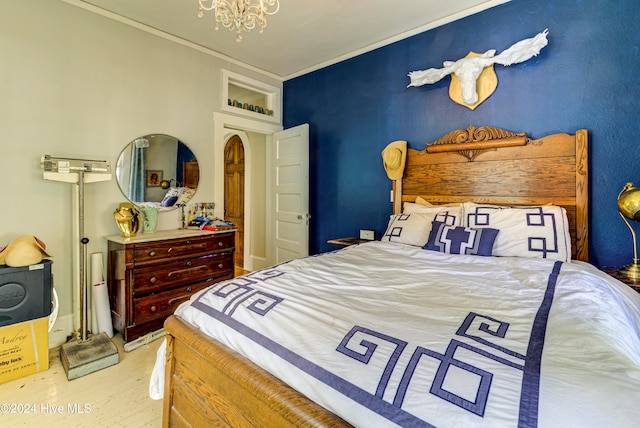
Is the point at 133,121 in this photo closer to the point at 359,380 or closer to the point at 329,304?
the point at 329,304

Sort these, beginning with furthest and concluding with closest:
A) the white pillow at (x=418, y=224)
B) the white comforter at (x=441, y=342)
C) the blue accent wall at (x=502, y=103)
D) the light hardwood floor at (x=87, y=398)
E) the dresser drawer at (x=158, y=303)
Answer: the dresser drawer at (x=158, y=303), the white pillow at (x=418, y=224), the blue accent wall at (x=502, y=103), the light hardwood floor at (x=87, y=398), the white comforter at (x=441, y=342)

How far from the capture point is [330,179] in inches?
153

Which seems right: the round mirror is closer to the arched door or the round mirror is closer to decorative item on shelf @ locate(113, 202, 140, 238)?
decorative item on shelf @ locate(113, 202, 140, 238)

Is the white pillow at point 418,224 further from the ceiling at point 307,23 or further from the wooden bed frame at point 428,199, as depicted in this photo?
the ceiling at point 307,23

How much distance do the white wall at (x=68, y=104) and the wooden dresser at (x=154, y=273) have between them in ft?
1.28

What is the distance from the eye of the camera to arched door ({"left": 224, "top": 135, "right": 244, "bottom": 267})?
5.34m

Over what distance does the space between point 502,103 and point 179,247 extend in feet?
→ 10.3

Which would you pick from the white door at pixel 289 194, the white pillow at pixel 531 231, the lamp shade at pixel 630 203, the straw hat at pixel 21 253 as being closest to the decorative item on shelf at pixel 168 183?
the straw hat at pixel 21 253

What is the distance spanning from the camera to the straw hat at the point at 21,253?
205cm

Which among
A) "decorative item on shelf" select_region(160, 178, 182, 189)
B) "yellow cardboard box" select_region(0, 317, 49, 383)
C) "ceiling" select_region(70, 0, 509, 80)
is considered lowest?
→ "yellow cardboard box" select_region(0, 317, 49, 383)

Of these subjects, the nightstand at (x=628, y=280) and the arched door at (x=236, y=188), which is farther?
the arched door at (x=236, y=188)

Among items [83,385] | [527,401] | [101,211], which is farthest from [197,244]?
[527,401]

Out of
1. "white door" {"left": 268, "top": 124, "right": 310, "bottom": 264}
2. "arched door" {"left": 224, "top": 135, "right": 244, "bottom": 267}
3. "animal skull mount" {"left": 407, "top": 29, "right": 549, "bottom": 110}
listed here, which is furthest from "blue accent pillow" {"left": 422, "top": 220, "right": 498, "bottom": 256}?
"arched door" {"left": 224, "top": 135, "right": 244, "bottom": 267}

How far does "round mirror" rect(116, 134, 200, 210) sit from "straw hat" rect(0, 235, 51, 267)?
911 millimetres
